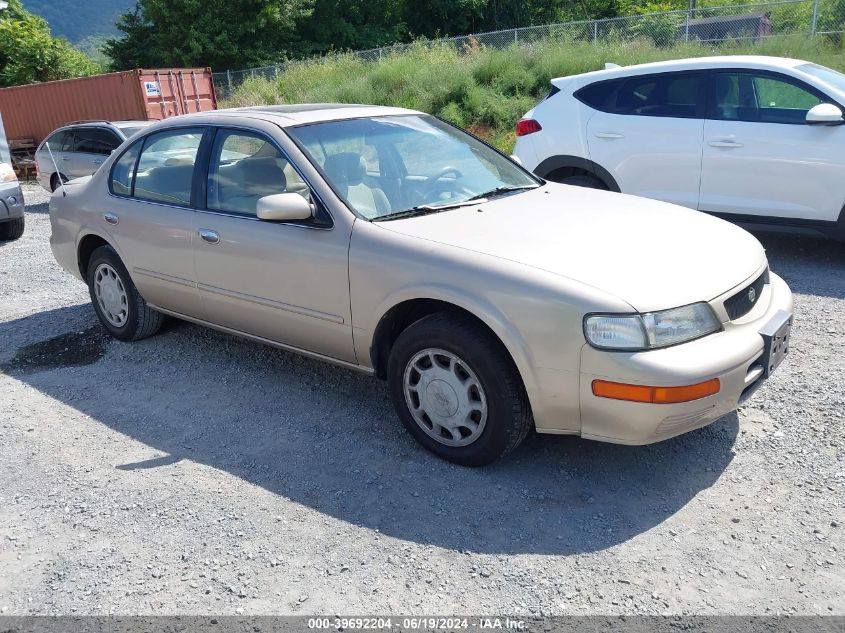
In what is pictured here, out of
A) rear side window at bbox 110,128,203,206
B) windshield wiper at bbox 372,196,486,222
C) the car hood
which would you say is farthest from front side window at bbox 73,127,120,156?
the car hood

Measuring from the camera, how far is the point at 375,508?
3508 millimetres

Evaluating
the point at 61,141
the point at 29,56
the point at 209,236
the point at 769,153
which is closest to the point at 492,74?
the point at 61,141

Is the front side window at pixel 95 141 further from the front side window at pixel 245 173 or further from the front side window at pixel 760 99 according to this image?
the front side window at pixel 760 99

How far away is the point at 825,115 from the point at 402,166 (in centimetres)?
384

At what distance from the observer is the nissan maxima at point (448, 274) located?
3.29 metres

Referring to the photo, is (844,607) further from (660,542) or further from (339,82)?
(339,82)

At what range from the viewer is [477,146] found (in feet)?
16.4

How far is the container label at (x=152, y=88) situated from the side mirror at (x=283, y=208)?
14.6 m

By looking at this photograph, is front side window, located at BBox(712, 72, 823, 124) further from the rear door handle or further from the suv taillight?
the suv taillight

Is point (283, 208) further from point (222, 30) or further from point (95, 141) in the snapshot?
point (222, 30)

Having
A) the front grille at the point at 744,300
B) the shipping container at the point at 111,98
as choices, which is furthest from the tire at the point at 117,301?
the shipping container at the point at 111,98

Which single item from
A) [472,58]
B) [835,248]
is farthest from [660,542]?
A: [472,58]

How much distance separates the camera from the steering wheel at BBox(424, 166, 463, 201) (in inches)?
170

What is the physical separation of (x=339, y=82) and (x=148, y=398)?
59.9 ft
